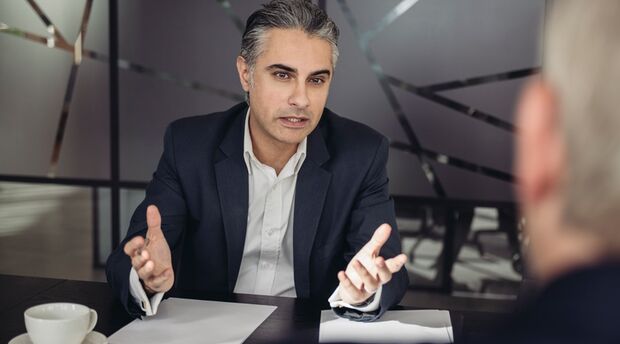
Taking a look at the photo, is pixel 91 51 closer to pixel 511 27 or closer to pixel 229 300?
pixel 511 27

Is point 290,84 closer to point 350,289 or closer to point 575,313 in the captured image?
point 350,289

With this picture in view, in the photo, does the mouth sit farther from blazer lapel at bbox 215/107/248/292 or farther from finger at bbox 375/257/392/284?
finger at bbox 375/257/392/284

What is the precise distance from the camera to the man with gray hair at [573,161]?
1.48ft

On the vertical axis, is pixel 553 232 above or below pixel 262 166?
below

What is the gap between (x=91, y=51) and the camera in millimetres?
3934

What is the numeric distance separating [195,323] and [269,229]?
0.62 meters

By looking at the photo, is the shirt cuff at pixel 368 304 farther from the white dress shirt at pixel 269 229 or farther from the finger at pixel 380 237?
the white dress shirt at pixel 269 229

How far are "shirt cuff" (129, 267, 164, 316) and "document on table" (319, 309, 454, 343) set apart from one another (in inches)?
15.4

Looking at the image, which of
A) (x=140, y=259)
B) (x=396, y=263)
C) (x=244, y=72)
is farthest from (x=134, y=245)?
(x=244, y=72)

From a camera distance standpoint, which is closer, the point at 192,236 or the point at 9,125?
the point at 192,236

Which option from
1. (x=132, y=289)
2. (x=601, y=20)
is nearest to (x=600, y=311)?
(x=601, y=20)

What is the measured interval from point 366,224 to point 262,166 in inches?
15.2

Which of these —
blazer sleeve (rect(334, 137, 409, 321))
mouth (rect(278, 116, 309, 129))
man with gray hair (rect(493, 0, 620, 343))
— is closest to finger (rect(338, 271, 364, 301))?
→ blazer sleeve (rect(334, 137, 409, 321))

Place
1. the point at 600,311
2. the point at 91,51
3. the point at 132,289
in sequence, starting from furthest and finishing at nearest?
the point at 91,51 < the point at 132,289 < the point at 600,311
